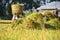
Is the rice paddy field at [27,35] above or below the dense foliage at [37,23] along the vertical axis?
above

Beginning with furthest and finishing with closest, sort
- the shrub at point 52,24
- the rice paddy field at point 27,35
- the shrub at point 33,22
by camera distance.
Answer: the shrub at point 52,24 < the shrub at point 33,22 < the rice paddy field at point 27,35

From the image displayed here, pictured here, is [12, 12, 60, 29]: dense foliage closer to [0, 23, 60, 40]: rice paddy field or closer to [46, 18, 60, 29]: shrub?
[46, 18, 60, 29]: shrub

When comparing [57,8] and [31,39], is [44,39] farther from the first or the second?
[57,8]

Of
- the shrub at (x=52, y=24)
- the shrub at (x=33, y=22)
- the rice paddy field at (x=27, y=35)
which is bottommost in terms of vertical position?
the shrub at (x=52, y=24)

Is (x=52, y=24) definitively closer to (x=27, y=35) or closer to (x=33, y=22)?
(x=33, y=22)

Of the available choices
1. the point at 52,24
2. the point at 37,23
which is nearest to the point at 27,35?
the point at 37,23

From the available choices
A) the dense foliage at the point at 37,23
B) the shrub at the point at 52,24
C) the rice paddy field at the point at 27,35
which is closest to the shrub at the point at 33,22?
the dense foliage at the point at 37,23

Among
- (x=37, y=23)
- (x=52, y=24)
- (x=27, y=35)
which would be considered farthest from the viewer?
(x=52, y=24)

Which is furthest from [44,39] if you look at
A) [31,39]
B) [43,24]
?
[43,24]

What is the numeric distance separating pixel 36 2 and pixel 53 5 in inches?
473

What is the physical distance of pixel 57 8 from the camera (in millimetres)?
27188

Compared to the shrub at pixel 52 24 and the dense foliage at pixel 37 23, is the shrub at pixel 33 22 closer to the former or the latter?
the dense foliage at pixel 37 23

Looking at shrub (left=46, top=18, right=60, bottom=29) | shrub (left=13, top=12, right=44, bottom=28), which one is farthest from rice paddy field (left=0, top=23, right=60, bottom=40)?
shrub (left=46, top=18, right=60, bottom=29)

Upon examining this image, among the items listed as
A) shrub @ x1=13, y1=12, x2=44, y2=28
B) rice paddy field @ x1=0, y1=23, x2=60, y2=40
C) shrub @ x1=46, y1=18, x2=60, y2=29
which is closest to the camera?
rice paddy field @ x1=0, y1=23, x2=60, y2=40
